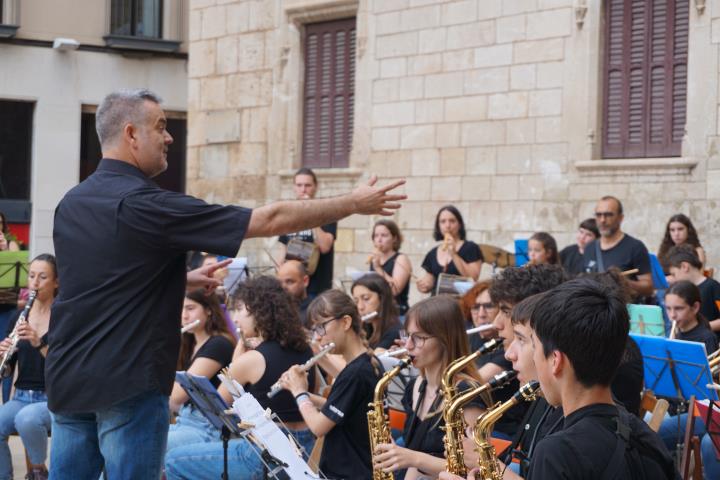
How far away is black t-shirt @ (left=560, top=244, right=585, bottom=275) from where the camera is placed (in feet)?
29.2

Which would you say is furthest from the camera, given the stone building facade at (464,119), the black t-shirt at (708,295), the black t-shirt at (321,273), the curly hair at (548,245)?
the stone building facade at (464,119)

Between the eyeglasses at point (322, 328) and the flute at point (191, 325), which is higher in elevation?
the eyeglasses at point (322, 328)

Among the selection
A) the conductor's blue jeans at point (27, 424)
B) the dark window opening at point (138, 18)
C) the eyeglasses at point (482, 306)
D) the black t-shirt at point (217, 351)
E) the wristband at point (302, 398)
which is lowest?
the conductor's blue jeans at point (27, 424)

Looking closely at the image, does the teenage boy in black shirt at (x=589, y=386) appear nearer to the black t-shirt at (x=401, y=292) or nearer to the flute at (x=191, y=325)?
the flute at (x=191, y=325)

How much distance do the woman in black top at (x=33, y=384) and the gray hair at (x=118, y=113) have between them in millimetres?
2897

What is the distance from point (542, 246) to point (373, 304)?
72.6 inches

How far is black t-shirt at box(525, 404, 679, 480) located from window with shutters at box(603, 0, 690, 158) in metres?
7.73

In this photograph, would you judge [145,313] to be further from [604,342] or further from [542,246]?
[542,246]

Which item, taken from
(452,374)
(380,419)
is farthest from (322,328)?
(452,374)

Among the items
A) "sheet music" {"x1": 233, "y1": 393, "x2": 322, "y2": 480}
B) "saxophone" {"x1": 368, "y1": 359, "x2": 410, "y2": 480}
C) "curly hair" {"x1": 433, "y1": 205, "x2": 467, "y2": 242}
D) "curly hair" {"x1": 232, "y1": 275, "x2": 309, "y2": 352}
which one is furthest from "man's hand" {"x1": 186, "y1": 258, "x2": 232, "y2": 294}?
"curly hair" {"x1": 433, "y1": 205, "x2": 467, "y2": 242}

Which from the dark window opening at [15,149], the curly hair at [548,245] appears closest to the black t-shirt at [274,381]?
the curly hair at [548,245]

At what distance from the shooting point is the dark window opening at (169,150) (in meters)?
21.4

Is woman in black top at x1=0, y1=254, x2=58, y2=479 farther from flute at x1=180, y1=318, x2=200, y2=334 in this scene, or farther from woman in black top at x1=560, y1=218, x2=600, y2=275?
woman in black top at x1=560, y1=218, x2=600, y2=275

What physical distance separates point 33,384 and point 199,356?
118cm
